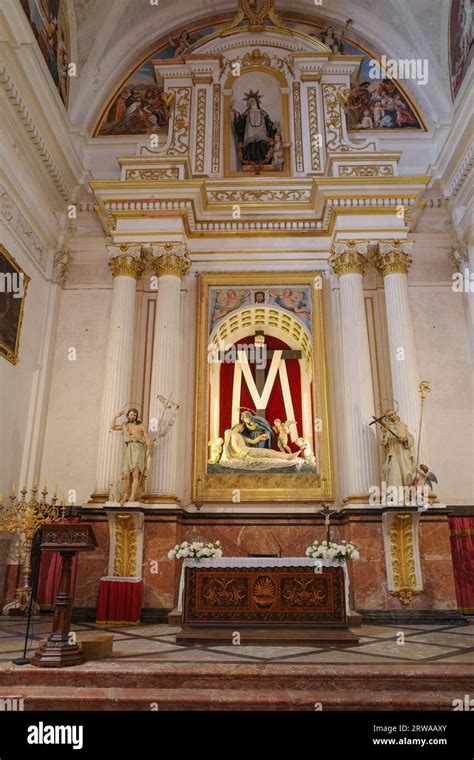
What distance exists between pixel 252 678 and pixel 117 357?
6173 mm

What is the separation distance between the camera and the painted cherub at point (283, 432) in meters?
9.80

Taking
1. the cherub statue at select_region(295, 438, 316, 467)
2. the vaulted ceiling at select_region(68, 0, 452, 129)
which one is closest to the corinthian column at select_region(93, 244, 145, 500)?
the cherub statue at select_region(295, 438, 316, 467)

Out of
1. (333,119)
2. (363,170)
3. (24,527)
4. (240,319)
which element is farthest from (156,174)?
(24,527)

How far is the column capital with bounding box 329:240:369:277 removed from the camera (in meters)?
9.99

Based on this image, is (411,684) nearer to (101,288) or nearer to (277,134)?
(101,288)

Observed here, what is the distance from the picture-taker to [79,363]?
10.3 metres

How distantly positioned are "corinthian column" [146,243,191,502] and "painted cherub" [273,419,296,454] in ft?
5.71

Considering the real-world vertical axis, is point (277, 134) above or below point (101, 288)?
above

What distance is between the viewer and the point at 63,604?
4875mm

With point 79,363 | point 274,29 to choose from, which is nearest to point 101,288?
point 79,363

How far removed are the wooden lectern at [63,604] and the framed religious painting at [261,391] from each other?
168 inches

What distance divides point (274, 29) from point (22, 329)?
321 inches

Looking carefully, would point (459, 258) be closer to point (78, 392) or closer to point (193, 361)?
point (193, 361)

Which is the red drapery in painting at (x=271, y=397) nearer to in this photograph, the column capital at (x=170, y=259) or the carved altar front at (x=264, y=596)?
the column capital at (x=170, y=259)
